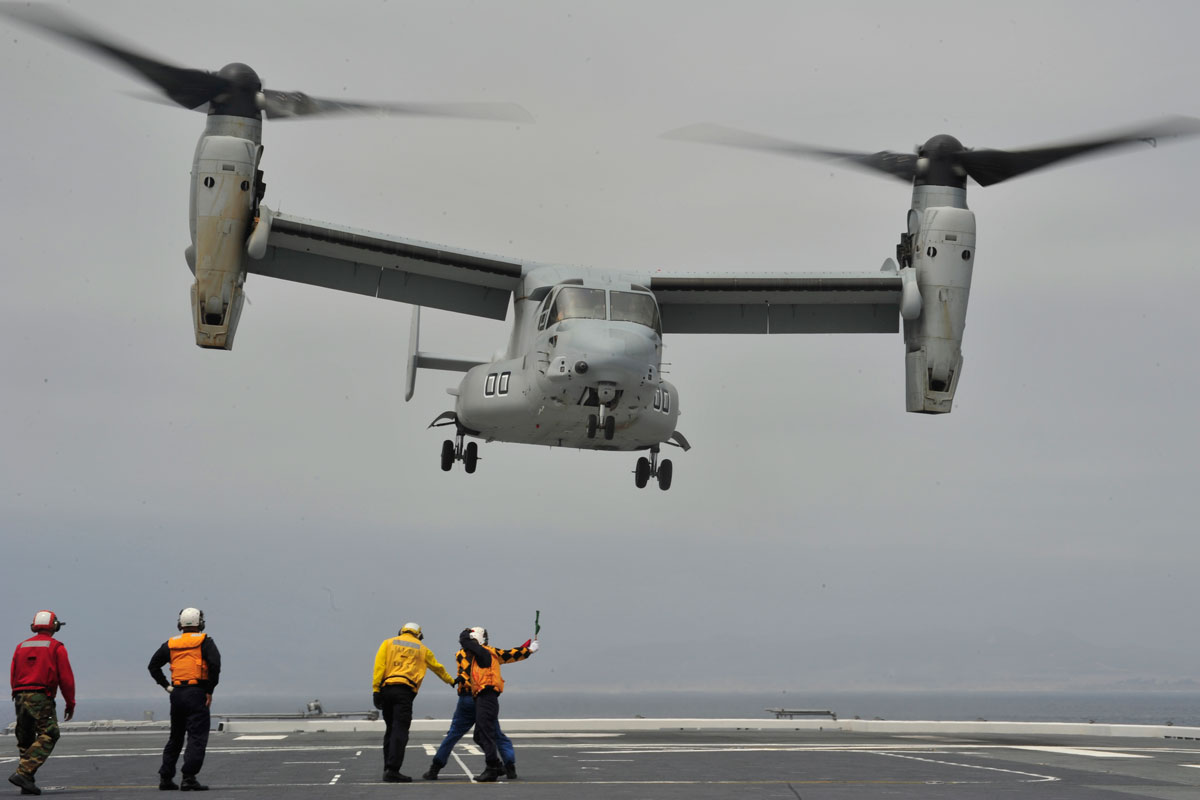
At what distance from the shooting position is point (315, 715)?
99.7ft

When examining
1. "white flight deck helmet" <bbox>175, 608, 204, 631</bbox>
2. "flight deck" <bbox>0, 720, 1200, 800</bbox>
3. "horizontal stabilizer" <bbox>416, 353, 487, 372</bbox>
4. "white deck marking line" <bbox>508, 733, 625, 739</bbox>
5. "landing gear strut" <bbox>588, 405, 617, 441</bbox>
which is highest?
"horizontal stabilizer" <bbox>416, 353, 487, 372</bbox>

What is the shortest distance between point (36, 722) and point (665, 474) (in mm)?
17037

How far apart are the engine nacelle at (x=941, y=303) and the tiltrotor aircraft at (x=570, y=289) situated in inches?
1.1

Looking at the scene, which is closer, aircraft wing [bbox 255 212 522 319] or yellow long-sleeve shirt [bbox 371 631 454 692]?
yellow long-sleeve shirt [bbox 371 631 454 692]

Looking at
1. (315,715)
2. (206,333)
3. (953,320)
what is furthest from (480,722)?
(315,715)

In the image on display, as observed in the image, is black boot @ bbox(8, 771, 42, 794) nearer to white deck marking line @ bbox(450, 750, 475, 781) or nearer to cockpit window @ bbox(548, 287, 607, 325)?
white deck marking line @ bbox(450, 750, 475, 781)

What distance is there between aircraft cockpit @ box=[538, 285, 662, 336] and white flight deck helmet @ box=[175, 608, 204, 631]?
1137 cm

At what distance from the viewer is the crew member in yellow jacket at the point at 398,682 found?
14250 mm

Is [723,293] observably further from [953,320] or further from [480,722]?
[480,722]

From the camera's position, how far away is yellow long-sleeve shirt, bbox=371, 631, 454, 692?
14.4 metres

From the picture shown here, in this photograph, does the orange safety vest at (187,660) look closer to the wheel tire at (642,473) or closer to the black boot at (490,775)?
the black boot at (490,775)

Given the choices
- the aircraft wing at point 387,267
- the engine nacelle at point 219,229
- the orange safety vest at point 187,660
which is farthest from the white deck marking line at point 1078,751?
the engine nacelle at point 219,229

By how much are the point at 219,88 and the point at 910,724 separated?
2066 centimetres

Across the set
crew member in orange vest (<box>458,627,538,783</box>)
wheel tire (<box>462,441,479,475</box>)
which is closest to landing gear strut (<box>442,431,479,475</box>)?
wheel tire (<box>462,441,479,475</box>)
